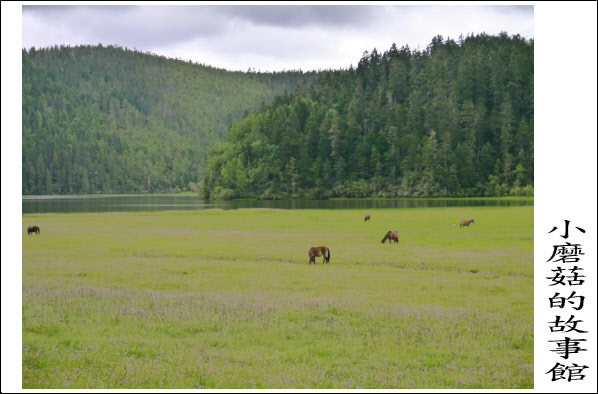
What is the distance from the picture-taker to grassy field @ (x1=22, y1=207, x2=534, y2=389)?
13844 millimetres

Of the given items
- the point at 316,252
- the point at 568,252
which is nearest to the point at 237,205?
the point at 316,252

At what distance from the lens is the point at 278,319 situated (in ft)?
63.1

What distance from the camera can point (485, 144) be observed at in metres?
165

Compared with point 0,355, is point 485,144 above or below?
above

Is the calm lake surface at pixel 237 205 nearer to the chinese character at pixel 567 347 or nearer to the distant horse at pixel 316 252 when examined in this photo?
the distant horse at pixel 316 252

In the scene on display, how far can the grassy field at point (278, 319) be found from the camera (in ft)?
45.4

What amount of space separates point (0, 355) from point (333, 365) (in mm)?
9066

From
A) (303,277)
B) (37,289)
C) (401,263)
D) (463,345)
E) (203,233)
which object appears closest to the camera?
(463,345)

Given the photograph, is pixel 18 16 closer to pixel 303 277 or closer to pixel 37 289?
pixel 37 289


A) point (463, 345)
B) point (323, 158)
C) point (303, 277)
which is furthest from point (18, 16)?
point (323, 158)

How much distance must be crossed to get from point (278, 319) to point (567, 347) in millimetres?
9791

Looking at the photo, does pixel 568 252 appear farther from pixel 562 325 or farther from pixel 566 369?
pixel 566 369

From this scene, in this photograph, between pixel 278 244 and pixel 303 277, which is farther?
pixel 278 244

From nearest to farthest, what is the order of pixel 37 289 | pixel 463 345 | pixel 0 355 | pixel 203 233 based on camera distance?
pixel 0 355 < pixel 463 345 < pixel 37 289 < pixel 203 233
